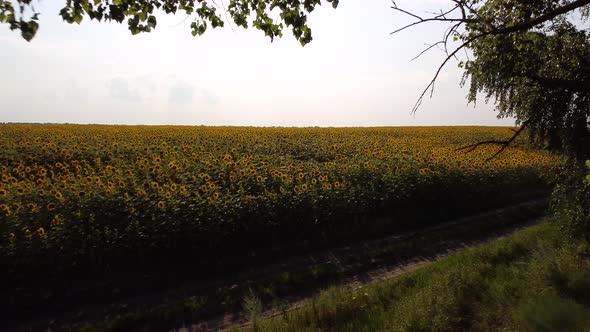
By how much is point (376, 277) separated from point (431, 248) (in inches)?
98.7

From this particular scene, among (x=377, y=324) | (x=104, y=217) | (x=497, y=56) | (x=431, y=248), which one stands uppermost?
(x=497, y=56)

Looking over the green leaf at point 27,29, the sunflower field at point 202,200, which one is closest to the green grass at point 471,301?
the sunflower field at point 202,200

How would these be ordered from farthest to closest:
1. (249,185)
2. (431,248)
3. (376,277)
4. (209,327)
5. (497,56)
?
(249,185) → (431,248) → (376,277) → (497,56) → (209,327)

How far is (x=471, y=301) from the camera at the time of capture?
5180 millimetres

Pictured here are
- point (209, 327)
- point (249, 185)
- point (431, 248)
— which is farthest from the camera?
point (249, 185)

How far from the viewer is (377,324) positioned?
191 inches

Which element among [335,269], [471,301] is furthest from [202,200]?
[471,301]

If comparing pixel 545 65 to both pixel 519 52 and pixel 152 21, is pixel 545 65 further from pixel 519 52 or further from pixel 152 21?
pixel 152 21

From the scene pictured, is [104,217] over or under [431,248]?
over

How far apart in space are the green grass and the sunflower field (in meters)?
2.20

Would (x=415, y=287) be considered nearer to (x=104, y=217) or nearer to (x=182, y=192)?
(x=182, y=192)

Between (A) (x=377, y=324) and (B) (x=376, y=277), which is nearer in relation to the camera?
(A) (x=377, y=324)

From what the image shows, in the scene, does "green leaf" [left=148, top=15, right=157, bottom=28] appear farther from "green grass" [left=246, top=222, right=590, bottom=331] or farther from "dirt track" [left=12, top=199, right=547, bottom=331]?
"dirt track" [left=12, top=199, right=547, bottom=331]

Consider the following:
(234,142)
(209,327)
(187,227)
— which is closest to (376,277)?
(209,327)
